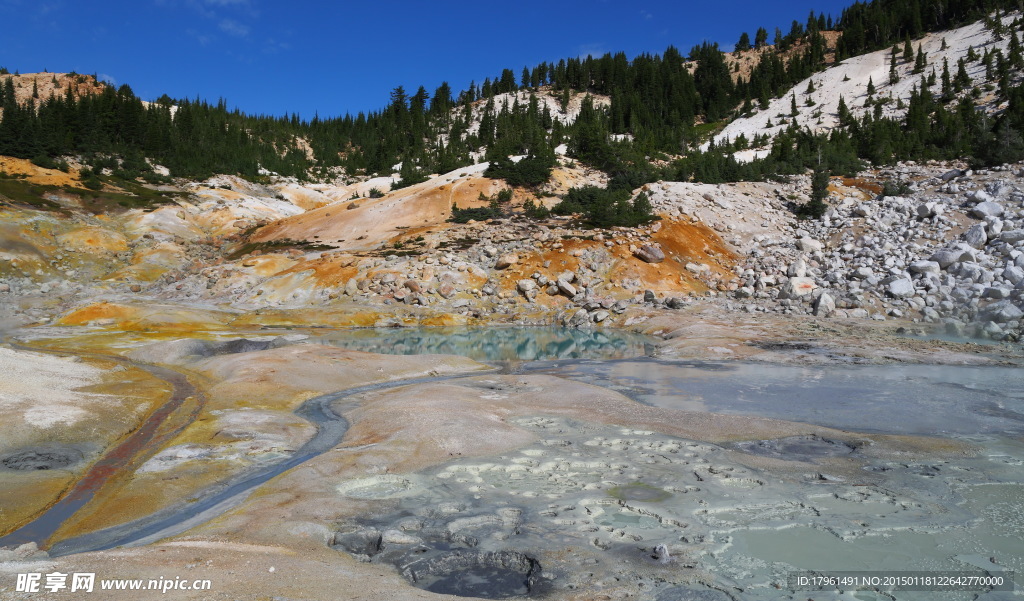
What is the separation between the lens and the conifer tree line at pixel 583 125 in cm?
6050

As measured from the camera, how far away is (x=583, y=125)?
69.8 m

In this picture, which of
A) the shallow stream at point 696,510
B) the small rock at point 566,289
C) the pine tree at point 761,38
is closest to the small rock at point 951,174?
the small rock at point 566,289

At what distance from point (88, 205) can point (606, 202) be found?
49.7m

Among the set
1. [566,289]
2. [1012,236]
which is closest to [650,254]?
[566,289]

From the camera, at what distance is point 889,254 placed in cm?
3888

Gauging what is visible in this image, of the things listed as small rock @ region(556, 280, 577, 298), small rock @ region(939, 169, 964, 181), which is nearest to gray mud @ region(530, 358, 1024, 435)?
small rock @ region(556, 280, 577, 298)

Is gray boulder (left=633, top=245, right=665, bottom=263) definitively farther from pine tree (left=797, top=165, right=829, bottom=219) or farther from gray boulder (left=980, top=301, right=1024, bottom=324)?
gray boulder (left=980, top=301, right=1024, bottom=324)

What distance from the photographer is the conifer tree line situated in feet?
198

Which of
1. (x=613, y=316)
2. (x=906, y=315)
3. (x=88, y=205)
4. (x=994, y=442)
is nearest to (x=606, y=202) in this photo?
(x=613, y=316)

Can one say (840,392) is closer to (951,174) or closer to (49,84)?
(951,174)

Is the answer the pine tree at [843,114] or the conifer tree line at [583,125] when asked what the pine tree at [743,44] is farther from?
the pine tree at [843,114]

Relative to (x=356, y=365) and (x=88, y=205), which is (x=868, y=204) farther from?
(x=88, y=205)

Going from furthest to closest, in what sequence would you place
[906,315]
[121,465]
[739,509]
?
[906,315] → [121,465] → [739,509]

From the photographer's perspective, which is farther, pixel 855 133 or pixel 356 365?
pixel 855 133
